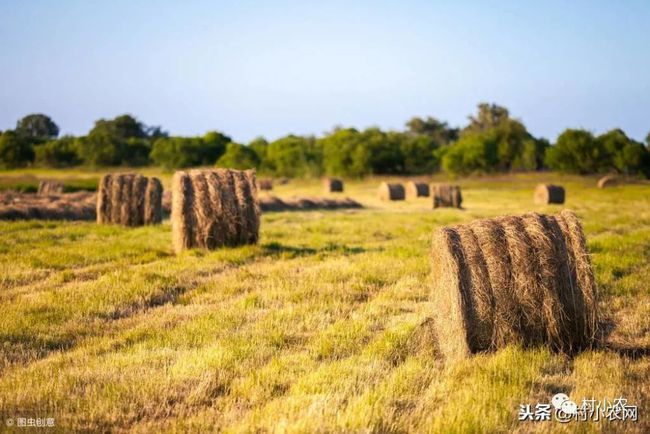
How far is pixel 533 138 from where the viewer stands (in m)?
91.2

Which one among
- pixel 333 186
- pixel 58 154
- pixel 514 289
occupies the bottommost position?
pixel 514 289

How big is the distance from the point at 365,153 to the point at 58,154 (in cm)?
4309

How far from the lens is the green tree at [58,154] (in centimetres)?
8662

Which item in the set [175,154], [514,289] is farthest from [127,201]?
[175,154]

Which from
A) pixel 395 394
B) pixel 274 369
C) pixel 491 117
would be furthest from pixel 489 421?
pixel 491 117

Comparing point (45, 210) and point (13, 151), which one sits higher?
point (13, 151)

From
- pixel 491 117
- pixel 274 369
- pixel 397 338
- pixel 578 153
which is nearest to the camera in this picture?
pixel 274 369

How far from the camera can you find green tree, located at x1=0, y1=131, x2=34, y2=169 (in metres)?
77.8

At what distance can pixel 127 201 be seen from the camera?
68.9 feet

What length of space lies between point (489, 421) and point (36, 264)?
391 inches

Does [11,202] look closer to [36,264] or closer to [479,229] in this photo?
[36,264]

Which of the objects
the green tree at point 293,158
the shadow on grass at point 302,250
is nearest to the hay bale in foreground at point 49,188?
the shadow on grass at point 302,250

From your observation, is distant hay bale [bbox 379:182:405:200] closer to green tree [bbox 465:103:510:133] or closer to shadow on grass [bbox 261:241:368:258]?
shadow on grass [bbox 261:241:368:258]
